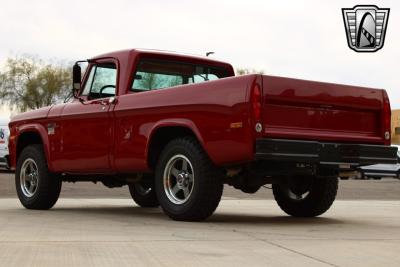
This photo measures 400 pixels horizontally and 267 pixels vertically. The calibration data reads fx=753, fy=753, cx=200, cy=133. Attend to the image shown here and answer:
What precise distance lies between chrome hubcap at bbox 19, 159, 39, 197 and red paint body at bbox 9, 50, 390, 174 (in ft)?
1.75

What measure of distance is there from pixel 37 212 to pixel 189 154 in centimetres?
296

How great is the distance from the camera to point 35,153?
35.2 ft

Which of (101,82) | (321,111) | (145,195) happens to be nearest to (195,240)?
(321,111)

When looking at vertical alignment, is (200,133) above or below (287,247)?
above

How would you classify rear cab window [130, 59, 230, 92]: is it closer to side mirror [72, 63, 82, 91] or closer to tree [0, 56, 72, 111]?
side mirror [72, 63, 82, 91]

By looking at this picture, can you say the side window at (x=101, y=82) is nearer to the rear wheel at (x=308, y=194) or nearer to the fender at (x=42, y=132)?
the fender at (x=42, y=132)

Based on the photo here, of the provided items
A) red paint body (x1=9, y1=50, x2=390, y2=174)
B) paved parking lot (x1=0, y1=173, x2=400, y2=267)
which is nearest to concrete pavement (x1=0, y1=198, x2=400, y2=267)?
paved parking lot (x1=0, y1=173, x2=400, y2=267)

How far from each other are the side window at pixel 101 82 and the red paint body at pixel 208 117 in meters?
0.13

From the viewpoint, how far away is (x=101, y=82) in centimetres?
1006

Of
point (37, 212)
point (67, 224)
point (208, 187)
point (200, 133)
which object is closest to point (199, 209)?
point (208, 187)

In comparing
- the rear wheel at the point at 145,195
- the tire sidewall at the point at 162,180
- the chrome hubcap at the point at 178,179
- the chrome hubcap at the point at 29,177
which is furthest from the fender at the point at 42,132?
the chrome hubcap at the point at 178,179

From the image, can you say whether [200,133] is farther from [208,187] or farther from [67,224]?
[67,224]

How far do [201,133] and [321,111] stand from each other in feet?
4.38

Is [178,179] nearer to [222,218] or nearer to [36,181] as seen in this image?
[222,218]
